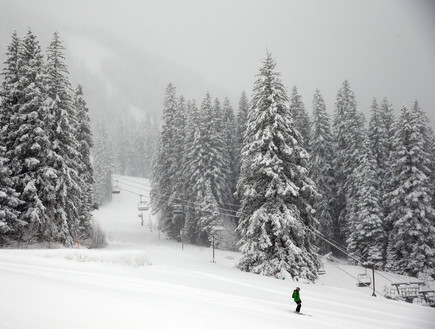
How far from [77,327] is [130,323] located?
1298 millimetres

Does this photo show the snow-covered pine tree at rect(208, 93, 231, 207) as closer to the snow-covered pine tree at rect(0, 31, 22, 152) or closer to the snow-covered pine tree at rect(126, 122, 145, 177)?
the snow-covered pine tree at rect(0, 31, 22, 152)

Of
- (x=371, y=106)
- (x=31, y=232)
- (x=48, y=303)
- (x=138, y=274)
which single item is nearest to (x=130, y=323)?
(x=48, y=303)

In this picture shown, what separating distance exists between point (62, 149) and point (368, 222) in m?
33.3

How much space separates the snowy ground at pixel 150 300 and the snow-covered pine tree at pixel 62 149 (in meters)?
9.39

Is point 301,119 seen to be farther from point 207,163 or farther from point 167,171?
point 167,171

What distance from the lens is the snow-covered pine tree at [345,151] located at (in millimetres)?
43741

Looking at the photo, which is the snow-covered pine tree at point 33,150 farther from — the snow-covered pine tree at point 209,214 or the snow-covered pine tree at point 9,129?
the snow-covered pine tree at point 209,214

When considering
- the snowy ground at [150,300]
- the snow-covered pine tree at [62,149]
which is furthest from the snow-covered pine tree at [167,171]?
the snowy ground at [150,300]

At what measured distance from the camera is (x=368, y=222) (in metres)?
37.5

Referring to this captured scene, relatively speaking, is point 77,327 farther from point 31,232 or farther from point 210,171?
point 210,171

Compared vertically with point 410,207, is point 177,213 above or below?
below

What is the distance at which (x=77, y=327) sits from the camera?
7352mm

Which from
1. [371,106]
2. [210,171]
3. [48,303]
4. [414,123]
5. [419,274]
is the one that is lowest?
[419,274]

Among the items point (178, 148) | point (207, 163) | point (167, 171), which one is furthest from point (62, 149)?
point (167, 171)
